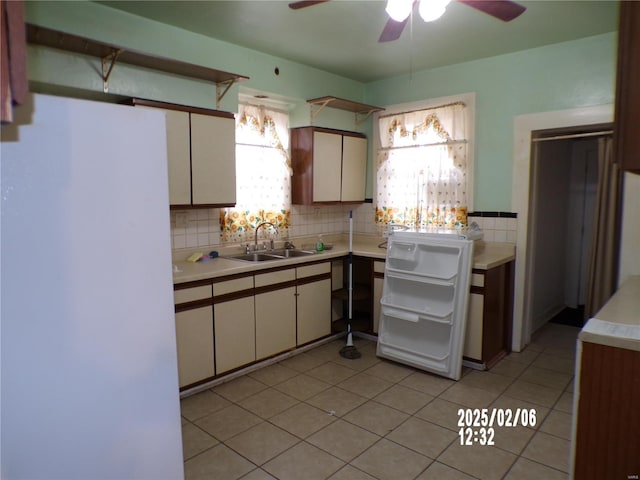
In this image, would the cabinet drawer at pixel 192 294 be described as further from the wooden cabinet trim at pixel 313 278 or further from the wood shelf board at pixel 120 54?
the wood shelf board at pixel 120 54

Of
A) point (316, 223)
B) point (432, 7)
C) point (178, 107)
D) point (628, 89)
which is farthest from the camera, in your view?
point (316, 223)

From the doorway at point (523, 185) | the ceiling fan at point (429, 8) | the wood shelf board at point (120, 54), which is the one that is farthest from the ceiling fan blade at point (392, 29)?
the doorway at point (523, 185)

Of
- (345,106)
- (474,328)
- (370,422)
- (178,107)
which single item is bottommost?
(370,422)

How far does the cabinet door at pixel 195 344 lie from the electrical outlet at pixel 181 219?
2.56 ft

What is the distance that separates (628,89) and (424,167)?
3409 mm

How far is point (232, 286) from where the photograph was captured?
3254 millimetres

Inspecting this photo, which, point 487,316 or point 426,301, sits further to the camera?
point 426,301

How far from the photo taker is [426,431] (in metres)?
2.65

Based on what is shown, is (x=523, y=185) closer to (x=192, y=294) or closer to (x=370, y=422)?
(x=370, y=422)

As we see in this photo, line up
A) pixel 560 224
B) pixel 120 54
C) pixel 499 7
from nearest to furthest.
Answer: pixel 499 7
pixel 120 54
pixel 560 224

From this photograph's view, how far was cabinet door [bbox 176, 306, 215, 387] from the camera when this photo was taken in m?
2.98

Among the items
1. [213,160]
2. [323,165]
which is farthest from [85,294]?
[323,165]

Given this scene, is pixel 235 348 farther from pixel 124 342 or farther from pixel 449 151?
pixel 449 151
